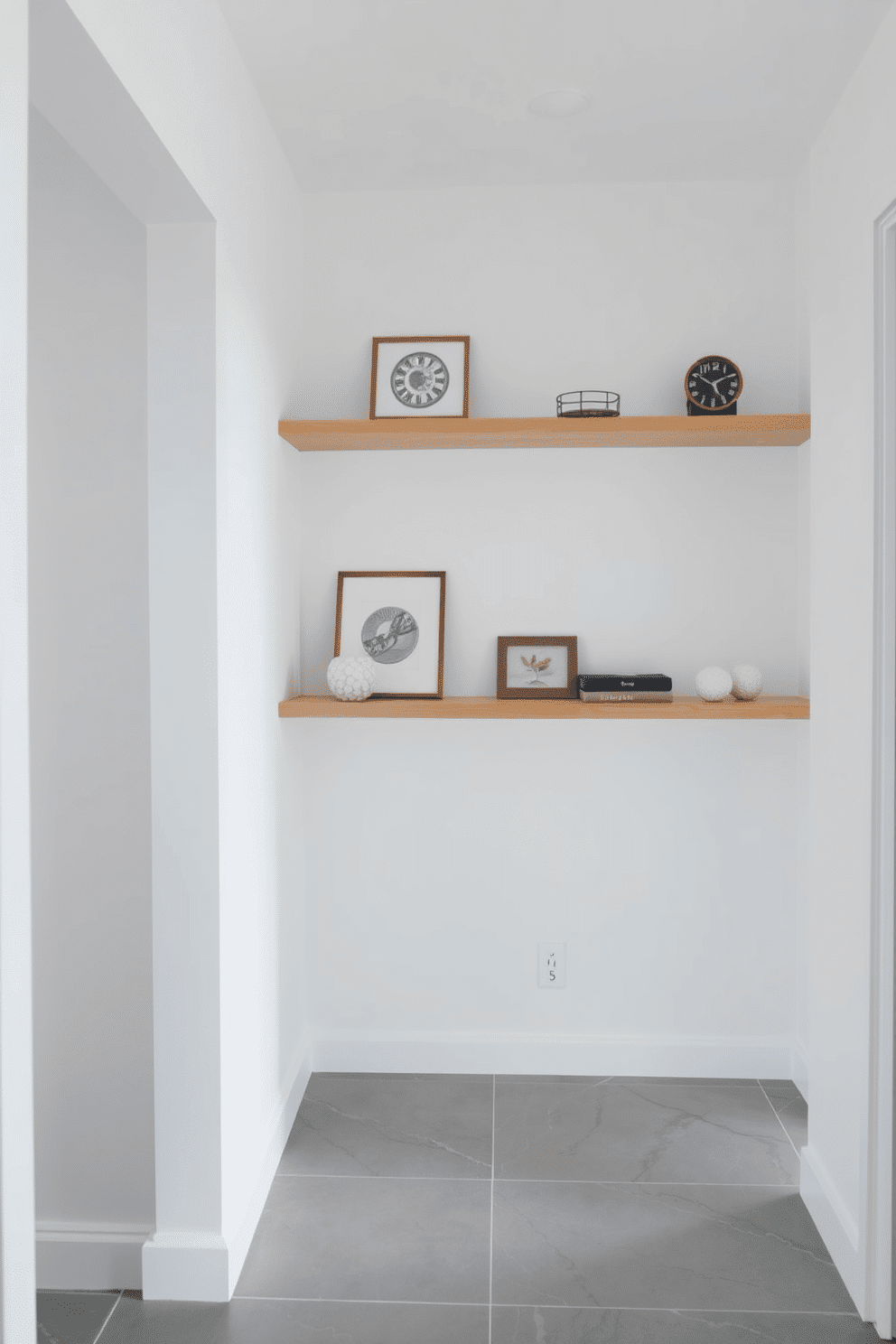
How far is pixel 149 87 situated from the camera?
147 centimetres

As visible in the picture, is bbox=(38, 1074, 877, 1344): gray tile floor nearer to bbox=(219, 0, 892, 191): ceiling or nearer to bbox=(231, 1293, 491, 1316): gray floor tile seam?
bbox=(231, 1293, 491, 1316): gray floor tile seam

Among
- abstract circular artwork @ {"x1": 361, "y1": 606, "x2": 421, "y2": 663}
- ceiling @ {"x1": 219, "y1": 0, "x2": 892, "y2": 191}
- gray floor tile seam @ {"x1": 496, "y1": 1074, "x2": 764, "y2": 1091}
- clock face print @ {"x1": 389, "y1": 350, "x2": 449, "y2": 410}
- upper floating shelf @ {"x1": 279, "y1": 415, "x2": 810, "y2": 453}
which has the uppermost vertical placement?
ceiling @ {"x1": 219, "y1": 0, "x2": 892, "y2": 191}

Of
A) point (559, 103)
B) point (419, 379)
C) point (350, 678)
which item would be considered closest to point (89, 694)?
point (350, 678)

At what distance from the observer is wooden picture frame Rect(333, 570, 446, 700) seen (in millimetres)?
2666

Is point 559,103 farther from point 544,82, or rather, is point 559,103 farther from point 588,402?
point 588,402

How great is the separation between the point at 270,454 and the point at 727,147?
135 cm

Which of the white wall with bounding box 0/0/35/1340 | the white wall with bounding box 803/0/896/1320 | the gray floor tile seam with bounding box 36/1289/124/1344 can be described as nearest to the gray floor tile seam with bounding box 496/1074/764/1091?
the white wall with bounding box 803/0/896/1320

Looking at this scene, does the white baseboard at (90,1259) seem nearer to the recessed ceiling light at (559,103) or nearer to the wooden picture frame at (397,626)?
the wooden picture frame at (397,626)

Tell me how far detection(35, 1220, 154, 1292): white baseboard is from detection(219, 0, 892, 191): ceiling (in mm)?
2392

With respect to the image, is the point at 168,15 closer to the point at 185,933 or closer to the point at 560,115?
the point at 560,115

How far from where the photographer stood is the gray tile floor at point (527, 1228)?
1.83 meters

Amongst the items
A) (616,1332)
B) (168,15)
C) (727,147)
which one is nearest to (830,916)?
(616,1332)

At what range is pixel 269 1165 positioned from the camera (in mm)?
2266

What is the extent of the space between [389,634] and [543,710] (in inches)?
19.3
